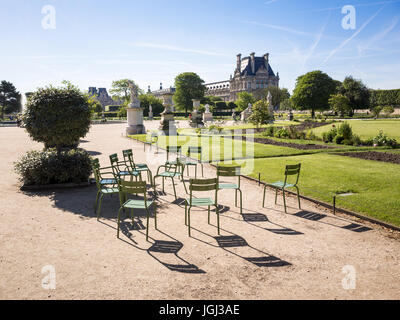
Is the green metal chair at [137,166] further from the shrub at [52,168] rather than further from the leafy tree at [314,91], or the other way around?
the leafy tree at [314,91]

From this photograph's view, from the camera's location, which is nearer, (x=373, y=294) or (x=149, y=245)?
(x=373, y=294)

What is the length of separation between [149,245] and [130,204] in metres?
1.10

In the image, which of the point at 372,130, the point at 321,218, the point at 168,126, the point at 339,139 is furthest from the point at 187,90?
the point at 321,218

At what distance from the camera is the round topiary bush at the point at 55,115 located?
32.3 feet

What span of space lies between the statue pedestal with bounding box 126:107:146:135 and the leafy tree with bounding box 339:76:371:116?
63.3 meters

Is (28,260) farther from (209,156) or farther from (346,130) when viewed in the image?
(346,130)

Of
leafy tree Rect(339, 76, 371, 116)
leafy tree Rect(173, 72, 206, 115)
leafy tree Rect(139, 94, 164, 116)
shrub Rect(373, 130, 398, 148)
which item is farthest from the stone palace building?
shrub Rect(373, 130, 398, 148)

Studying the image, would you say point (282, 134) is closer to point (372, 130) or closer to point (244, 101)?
point (372, 130)

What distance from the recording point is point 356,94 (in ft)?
239

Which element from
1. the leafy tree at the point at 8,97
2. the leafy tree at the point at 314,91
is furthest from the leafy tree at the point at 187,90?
the leafy tree at the point at 8,97

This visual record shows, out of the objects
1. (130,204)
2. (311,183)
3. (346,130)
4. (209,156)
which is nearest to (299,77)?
(346,130)

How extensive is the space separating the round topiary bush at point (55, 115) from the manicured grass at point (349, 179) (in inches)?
273
